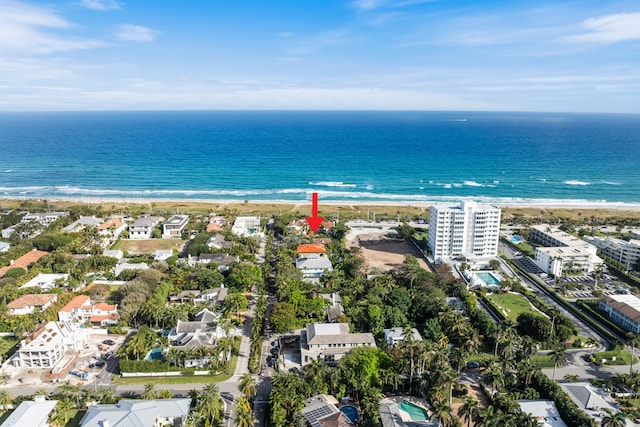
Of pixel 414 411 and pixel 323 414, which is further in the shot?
pixel 414 411

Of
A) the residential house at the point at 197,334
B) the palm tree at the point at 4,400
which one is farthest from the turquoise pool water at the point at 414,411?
the palm tree at the point at 4,400

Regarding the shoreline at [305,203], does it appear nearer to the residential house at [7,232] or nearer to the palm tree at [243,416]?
the residential house at [7,232]

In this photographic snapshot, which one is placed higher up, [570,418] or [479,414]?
[479,414]

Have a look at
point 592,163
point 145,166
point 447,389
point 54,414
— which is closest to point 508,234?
point 447,389

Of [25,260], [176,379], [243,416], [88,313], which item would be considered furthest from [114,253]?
[243,416]

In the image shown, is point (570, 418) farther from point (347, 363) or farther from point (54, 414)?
point (54, 414)

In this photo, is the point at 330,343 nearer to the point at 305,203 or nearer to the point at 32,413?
the point at 32,413
